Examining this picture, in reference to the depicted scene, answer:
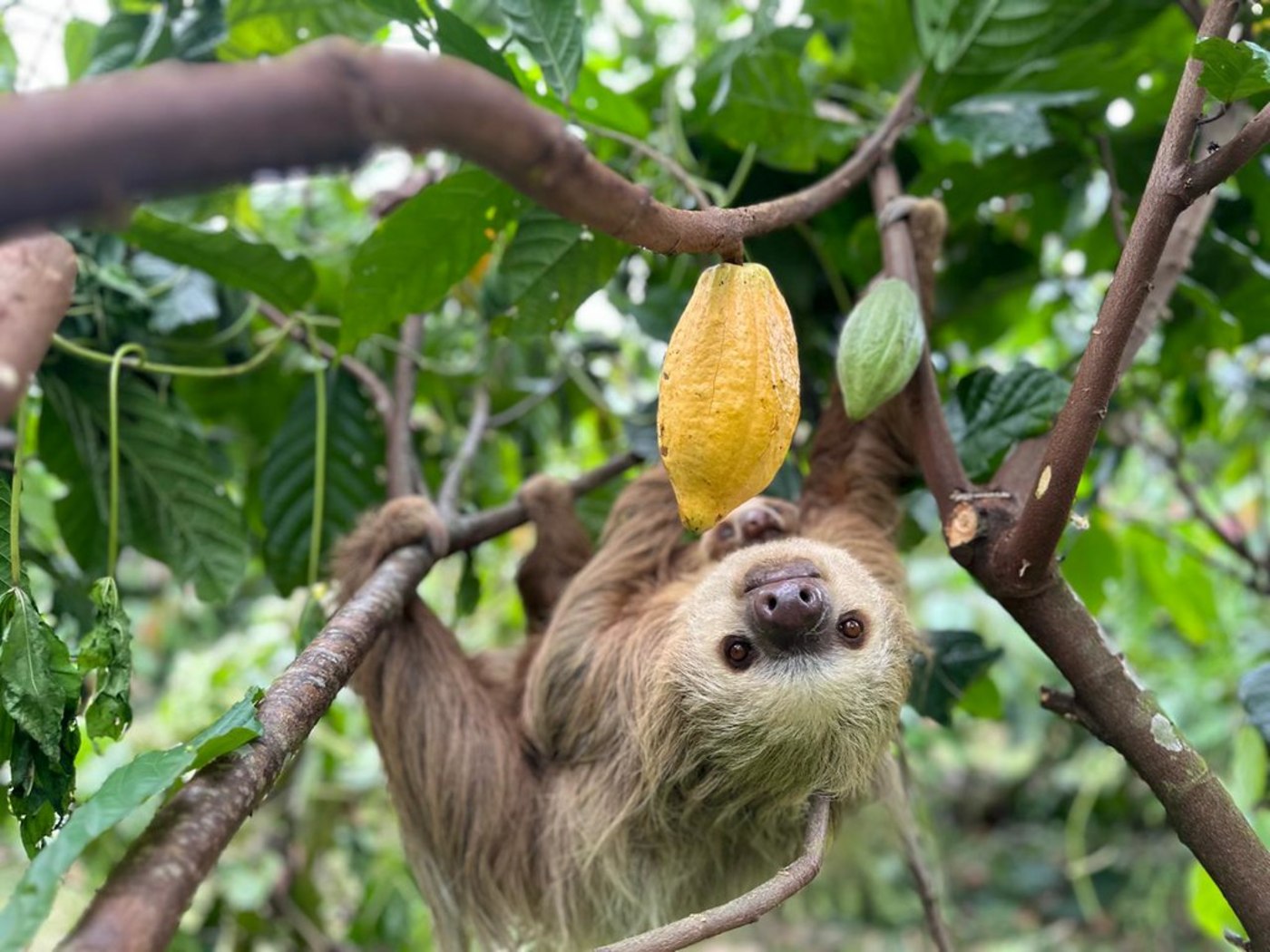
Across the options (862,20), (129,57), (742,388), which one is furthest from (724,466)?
(129,57)

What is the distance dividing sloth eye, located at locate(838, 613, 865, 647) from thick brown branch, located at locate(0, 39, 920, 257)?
2.25m

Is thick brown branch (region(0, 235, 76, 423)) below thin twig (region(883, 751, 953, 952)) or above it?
above

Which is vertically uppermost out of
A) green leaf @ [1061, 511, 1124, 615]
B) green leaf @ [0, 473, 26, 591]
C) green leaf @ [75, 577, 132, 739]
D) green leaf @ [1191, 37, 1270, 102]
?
green leaf @ [1191, 37, 1270, 102]

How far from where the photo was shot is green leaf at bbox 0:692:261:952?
1.57 meters

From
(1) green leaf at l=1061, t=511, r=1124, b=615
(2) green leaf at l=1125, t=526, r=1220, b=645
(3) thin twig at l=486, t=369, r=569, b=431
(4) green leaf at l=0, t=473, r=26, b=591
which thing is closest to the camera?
(4) green leaf at l=0, t=473, r=26, b=591

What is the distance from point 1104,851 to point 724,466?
7.82 metres

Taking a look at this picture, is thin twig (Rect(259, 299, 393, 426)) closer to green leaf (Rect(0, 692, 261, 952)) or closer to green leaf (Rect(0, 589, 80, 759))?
green leaf (Rect(0, 589, 80, 759))

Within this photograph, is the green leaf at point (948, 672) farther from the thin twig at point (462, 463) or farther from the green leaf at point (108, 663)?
the green leaf at point (108, 663)

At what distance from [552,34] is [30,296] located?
1.66 m

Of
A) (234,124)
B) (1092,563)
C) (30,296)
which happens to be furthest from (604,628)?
(234,124)

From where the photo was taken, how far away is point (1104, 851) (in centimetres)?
852

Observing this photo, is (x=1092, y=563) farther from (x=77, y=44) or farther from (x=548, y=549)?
(x=77, y=44)

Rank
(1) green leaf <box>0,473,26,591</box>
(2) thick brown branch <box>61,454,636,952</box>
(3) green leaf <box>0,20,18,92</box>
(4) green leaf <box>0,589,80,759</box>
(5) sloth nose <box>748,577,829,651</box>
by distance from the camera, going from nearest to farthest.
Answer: (2) thick brown branch <box>61,454,636,952</box> < (4) green leaf <box>0,589,80,759</box> < (1) green leaf <box>0,473,26,591</box> < (5) sloth nose <box>748,577,829,651</box> < (3) green leaf <box>0,20,18,92</box>

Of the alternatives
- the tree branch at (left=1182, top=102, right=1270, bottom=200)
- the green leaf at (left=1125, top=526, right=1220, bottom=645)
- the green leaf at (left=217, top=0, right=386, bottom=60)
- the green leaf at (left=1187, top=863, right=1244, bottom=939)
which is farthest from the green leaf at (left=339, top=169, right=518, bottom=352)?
the green leaf at (left=1125, top=526, right=1220, bottom=645)
